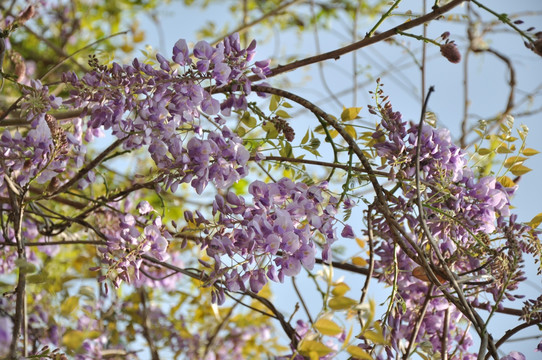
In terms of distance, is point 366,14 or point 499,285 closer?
point 499,285

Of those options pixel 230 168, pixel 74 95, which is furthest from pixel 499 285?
pixel 74 95

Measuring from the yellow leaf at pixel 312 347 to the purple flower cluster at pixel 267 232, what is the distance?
0.08 metres

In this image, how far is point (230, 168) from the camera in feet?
2.09

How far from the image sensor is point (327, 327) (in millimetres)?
529

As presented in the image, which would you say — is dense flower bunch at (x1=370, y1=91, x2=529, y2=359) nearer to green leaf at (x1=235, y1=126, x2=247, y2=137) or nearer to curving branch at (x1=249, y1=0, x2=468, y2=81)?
curving branch at (x1=249, y1=0, x2=468, y2=81)

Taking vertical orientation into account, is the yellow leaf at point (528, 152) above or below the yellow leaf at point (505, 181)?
above

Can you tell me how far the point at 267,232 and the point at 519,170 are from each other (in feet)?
1.30

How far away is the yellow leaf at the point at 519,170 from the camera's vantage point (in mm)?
782

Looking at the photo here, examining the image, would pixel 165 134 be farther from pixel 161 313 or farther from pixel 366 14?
pixel 366 14

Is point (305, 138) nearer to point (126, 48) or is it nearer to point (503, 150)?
point (503, 150)

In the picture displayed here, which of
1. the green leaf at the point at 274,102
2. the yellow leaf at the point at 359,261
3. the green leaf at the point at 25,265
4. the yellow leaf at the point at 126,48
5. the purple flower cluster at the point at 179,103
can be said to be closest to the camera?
the green leaf at the point at 25,265

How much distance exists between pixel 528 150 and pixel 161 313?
108 centimetres

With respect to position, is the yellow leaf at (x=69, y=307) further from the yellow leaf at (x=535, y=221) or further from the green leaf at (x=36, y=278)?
the yellow leaf at (x=535, y=221)

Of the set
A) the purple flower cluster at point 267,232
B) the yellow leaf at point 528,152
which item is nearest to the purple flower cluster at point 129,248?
the purple flower cluster at point 267,232
